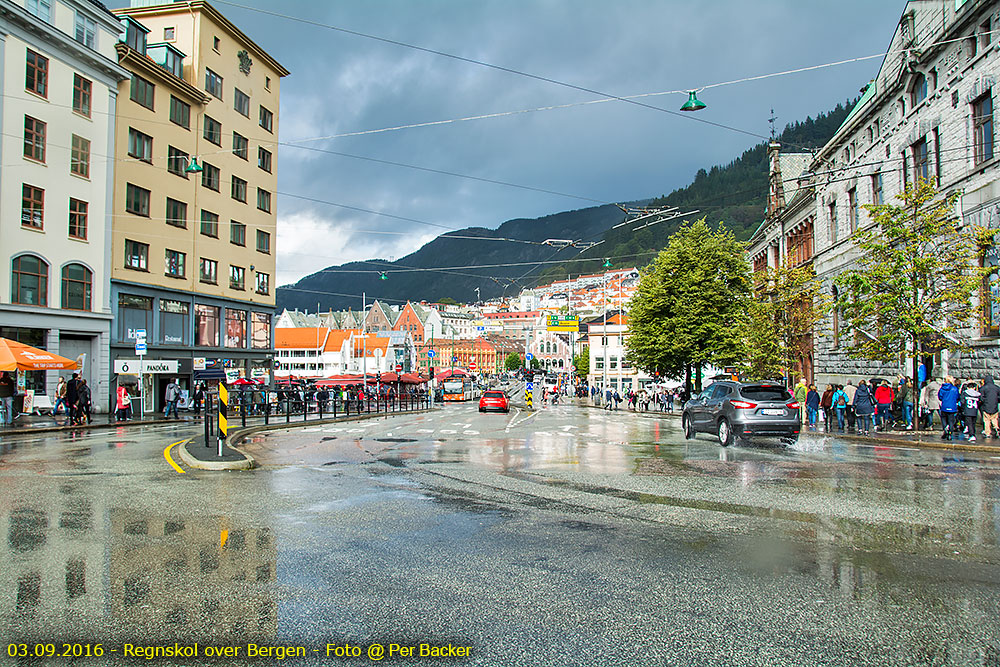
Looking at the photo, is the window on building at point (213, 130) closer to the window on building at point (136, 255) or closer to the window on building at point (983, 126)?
the window on building at point (136, 255)

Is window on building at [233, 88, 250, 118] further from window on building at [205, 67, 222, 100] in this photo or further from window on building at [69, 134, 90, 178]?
window on building at [69, 134, 90, 178]

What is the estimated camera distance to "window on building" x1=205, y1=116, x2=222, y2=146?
44.8m

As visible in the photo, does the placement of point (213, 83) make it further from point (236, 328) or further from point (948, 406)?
point (948, 406)

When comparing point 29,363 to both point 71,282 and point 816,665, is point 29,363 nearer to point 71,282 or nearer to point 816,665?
point 71,282

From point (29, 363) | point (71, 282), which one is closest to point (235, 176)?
point (71, 282)

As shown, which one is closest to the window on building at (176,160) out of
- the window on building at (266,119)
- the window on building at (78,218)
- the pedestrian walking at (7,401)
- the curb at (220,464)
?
the window on building at (78,218)

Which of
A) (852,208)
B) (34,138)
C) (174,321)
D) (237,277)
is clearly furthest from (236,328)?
(852,208)

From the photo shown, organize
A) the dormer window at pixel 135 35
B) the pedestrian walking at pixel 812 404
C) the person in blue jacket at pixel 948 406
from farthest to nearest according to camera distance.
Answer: the dormer window at pixel 135 35 < the pedestrian walking at pixel 812 404 < the person in blue jacket at pixel 948 406

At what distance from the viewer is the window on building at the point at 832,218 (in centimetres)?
3878

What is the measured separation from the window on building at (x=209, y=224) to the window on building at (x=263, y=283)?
5.77m

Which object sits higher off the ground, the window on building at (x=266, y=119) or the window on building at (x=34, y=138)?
the window on building at (x=266, y=119)

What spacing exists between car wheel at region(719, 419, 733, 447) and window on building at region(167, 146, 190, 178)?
Answer: 36.7m

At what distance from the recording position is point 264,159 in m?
51.1

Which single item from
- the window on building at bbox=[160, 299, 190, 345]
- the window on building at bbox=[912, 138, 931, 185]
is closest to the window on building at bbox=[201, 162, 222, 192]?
the window on building at bbox=[160, 299, 190, 345]
